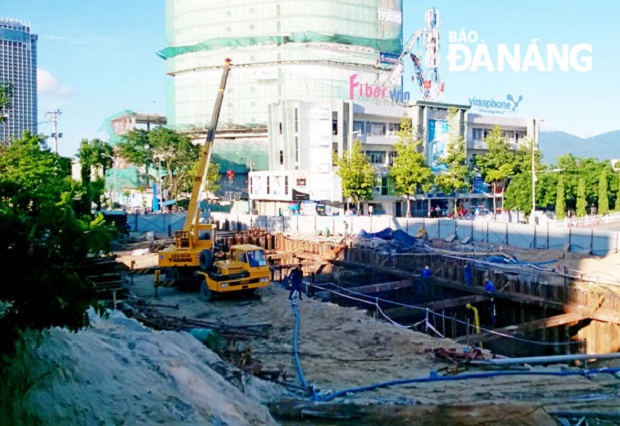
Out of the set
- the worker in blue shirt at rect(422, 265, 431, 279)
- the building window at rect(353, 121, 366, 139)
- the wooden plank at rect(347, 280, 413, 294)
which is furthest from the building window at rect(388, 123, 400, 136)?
the wooden plank at rect(347, 280, 413, 294)

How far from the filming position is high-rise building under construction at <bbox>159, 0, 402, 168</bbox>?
3019 inches

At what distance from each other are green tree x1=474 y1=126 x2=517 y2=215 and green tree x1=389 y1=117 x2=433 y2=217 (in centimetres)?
968

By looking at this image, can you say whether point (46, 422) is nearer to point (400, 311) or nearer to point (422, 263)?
point (400, 311)

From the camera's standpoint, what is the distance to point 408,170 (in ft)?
172

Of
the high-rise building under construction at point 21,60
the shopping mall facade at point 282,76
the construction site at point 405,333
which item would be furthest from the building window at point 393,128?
the high-rise building under construction at point 21,60

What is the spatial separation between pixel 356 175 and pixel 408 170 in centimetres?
527

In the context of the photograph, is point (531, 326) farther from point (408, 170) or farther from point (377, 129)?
point (377, 129)

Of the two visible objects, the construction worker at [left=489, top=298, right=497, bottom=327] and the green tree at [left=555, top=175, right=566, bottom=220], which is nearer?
the construction worker at [left=489, top=298, right=497, bottom=327]

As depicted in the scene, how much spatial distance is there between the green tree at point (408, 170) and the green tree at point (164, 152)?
853 inches

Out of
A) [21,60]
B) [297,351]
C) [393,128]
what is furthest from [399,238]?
[21,60]

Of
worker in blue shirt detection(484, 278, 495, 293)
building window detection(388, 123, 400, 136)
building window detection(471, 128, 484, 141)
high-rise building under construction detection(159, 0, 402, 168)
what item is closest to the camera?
worker in blue shirt detection(484, 278, 495, 293)

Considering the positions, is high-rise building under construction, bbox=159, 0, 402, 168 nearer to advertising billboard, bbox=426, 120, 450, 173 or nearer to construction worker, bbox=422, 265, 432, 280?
advertising billboard, bbox=426, 120, 450, 173

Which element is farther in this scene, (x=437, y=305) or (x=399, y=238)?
(x=399, y=238)

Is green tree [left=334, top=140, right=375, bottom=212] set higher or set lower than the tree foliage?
lower
